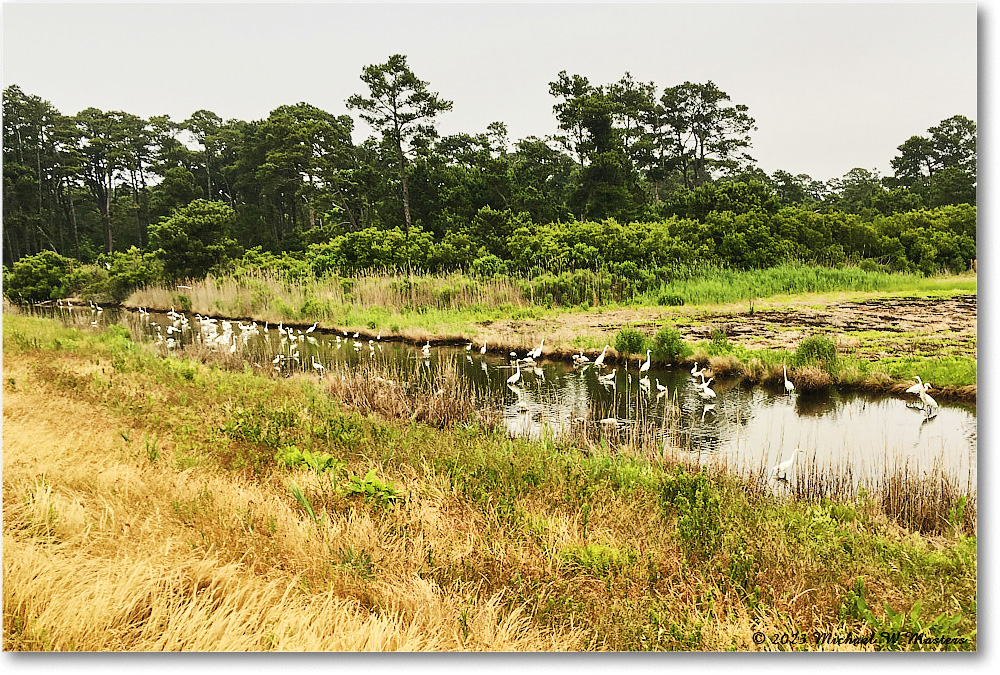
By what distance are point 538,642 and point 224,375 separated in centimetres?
429

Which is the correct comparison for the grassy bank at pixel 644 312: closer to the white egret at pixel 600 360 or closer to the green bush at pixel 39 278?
the white egret at pixel 600 360

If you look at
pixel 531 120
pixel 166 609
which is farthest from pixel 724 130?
pixel 166 609

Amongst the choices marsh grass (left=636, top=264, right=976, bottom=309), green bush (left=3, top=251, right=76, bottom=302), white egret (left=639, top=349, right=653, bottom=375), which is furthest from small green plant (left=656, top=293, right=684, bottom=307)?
green bush (left=3, top=251, right=76, bottom=302)

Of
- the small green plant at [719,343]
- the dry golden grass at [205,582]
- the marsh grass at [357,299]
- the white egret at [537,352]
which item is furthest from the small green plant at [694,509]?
the marsh grass at [357,299]

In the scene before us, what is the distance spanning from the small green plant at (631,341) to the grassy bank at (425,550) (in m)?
2.25

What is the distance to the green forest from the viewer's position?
11.1ft

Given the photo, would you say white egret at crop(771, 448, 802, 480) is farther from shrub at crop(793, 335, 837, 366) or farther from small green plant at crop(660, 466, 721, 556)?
shrub at crop(793, 335, 837, 366)

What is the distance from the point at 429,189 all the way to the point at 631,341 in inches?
95.6

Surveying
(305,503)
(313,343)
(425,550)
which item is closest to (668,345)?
(425,550)

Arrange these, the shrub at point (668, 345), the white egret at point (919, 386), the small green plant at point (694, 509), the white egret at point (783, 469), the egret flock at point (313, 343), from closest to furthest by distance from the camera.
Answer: the small green plant at point (694, 509) → the white egret at point (783, 469) → the white egret at point (919, 386) → the egret flock at point (313, 343) → the shrub at point (668, 345)

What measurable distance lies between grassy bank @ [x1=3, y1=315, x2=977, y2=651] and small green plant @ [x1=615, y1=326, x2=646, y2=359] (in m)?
2.25

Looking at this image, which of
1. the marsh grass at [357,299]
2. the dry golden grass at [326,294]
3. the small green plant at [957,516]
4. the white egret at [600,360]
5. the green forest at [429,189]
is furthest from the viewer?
the white egret at [600,360]

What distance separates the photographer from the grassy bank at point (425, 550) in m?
1.99

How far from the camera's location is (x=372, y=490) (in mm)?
2607
